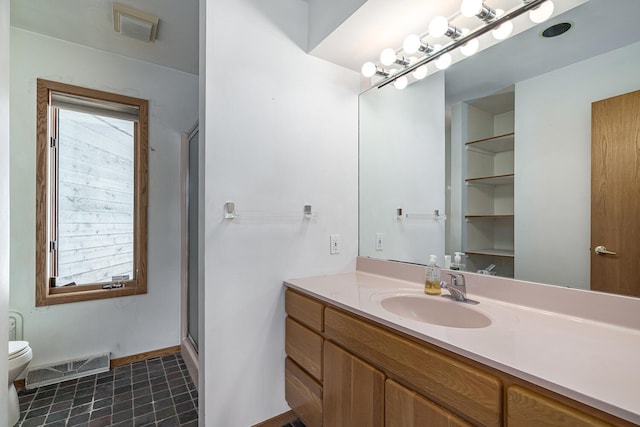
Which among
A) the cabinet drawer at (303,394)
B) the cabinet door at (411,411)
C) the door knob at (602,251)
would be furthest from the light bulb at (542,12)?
the cabinet drawer at (303,394)

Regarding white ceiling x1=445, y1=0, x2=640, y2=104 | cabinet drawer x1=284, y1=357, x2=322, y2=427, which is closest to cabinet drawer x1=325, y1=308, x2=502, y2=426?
cabinet drawer x1=284, y1=357, x2=322, y2=427

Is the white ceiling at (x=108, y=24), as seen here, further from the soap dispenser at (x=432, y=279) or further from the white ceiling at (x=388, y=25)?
the soap dispenser at (x=432, y=279)

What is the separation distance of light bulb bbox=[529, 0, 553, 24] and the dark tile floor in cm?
259

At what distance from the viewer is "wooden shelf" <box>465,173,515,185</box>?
4.06 ft

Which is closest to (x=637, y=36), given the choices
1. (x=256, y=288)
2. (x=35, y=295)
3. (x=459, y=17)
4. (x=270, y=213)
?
(x=459, y=17)

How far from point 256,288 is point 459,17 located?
1.68 meters

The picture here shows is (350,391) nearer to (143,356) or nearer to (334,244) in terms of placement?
(334,244)

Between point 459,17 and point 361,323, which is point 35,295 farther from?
point 459,17

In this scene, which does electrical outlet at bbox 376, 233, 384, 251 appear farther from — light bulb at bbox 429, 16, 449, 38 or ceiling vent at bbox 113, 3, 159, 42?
ceiling vent at bbox 113, 3, 159, 42

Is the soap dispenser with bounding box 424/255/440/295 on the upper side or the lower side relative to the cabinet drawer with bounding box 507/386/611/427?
upper

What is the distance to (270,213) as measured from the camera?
1546 millimetres

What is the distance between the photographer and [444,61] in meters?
1.45

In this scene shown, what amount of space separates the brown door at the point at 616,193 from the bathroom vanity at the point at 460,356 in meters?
0.09

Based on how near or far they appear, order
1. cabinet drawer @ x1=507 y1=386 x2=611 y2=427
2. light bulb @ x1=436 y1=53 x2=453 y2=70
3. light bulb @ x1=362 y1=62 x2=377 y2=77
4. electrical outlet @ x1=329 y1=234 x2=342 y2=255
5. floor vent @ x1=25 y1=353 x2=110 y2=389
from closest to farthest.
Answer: cabinet drawer @ x1=507 y1=386 x2=611 y2=427, light bulb @ x1=436 y1=53 x2=453 y2=70, light bulb @ x1=362 y1=62 x2=377 y2=77, electrical outlet @ x1=329 y1=234 x2=342 y2=255, floor vent @ x1=25 y1=353 x2=110 y2=389
